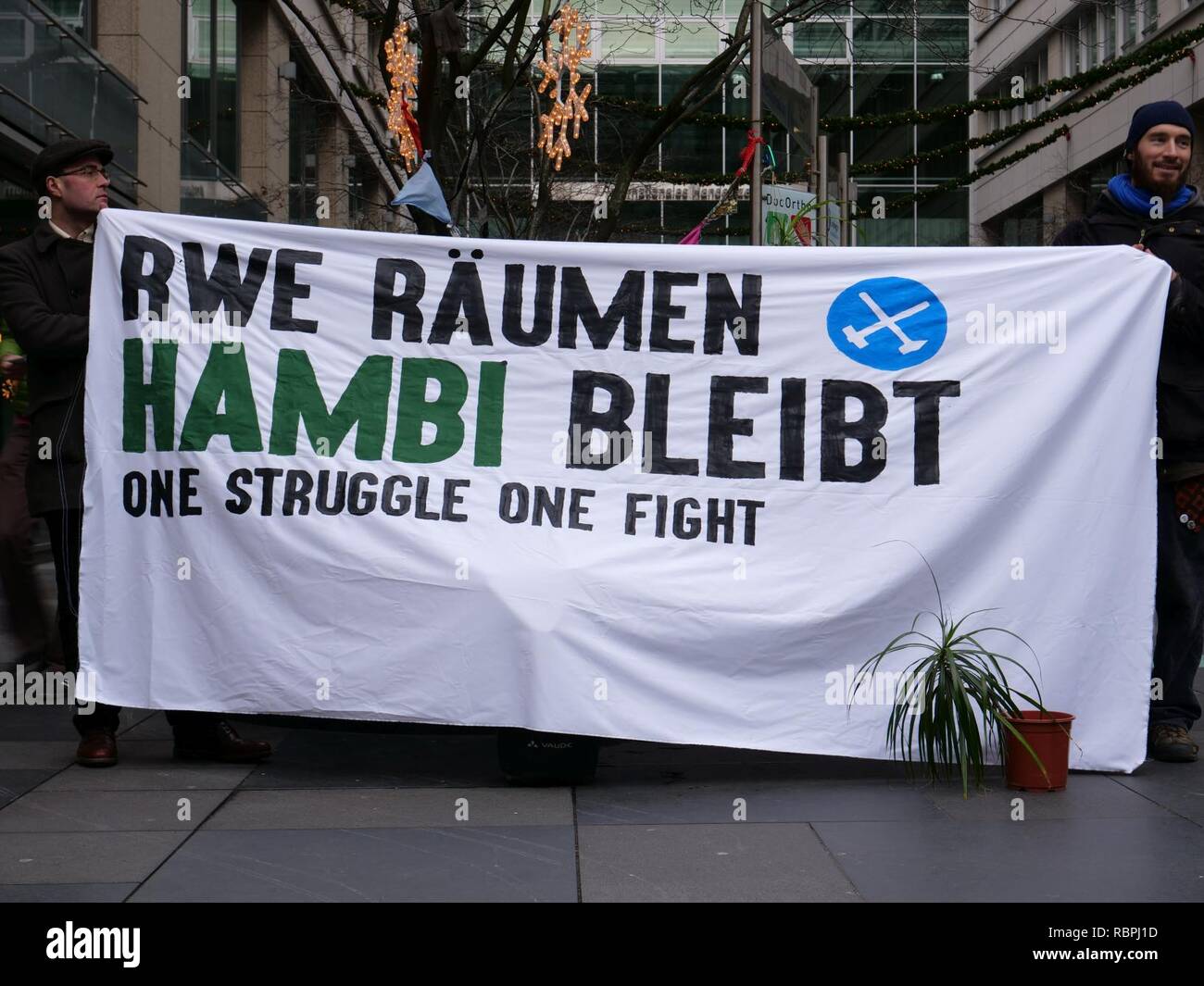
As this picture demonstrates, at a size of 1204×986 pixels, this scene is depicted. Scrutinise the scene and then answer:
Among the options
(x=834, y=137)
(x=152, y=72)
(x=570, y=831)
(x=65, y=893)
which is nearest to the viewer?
(x=65, y=893)

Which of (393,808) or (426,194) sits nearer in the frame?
(393,808)

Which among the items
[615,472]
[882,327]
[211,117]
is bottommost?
[615,472]

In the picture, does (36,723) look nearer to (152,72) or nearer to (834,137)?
(152,72)

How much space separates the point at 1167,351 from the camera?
19.2 feet

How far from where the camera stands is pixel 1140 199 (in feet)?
19.6

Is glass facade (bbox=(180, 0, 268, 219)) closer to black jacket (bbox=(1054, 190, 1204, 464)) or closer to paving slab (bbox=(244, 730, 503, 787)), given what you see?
paving slab (bbox=(244, 730, 503, 787))

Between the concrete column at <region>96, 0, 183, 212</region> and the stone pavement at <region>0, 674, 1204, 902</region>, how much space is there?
36.9 feet

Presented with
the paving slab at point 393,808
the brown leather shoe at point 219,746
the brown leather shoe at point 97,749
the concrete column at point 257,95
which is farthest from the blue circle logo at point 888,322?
the concrete column at point 257,95

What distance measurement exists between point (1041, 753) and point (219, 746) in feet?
9.88

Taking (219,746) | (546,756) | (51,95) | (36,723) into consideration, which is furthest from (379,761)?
(51,95)

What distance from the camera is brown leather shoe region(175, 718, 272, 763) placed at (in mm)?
5734

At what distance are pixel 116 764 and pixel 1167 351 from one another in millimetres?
4311

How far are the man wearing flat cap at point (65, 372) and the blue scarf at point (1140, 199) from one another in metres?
3.95

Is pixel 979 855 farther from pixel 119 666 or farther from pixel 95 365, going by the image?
pixel 95 365
